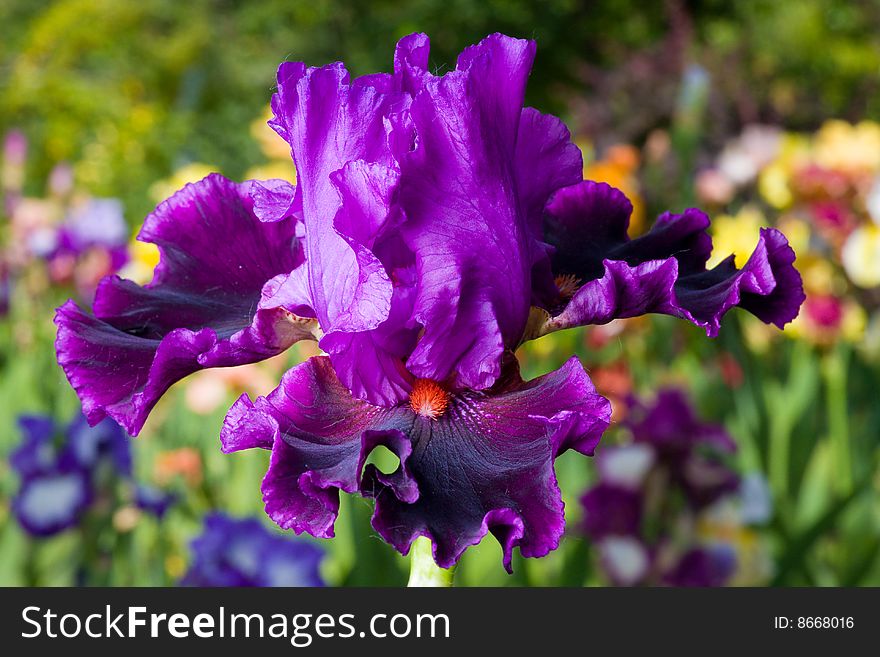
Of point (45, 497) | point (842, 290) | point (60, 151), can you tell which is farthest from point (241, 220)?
point (60, 151)

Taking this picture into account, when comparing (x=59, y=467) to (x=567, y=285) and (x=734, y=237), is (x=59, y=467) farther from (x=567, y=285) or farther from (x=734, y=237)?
(x=734, y=237)

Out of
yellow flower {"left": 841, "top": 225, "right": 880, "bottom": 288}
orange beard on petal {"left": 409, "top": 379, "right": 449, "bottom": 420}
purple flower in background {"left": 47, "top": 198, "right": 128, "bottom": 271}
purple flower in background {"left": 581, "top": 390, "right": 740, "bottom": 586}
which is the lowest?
orange beard on petal {"left": 409, "top": 379, "right": 449, "bottom": 420}

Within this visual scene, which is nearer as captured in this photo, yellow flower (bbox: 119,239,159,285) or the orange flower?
the orange flower

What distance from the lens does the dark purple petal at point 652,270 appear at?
536mm

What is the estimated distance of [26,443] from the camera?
4.97 feet

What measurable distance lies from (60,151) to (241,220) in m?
4.64

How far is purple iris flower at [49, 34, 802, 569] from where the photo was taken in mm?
501

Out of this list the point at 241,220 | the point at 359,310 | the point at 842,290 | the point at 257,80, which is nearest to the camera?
the point at 359,310

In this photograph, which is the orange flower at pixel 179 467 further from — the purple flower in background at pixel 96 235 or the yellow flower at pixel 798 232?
the yellow flower at pixel 798 232

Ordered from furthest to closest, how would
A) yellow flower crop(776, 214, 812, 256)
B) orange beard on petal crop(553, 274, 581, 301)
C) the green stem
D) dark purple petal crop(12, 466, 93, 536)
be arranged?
yellow flower crop(776, 214, 812, 256)
the green stem
dark purple petal crop(12, 466, 93, 536)
orange beard on petal crop(553, 274, 581, 301)

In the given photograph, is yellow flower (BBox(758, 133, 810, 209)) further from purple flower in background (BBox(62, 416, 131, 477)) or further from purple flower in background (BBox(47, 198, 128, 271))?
purple flower in background (BBox(62, 416, 131, 477))

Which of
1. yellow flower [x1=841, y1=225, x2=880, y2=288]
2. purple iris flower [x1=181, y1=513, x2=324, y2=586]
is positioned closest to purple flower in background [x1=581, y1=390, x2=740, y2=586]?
purple iris flower [x1=181, y1=513, x2=324, y2=586]

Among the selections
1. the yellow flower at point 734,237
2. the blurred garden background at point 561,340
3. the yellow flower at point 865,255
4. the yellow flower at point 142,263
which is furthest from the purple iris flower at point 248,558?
the yellow flower at point 865,255

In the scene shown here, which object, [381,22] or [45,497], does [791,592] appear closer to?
[45,497]
